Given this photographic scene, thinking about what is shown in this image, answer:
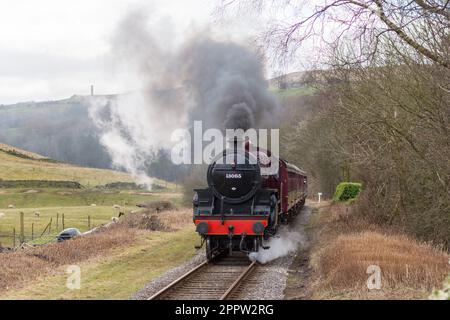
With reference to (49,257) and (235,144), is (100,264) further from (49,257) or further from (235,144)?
(235,144)

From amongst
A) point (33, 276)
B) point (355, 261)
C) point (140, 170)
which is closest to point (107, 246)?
point (33, 276)

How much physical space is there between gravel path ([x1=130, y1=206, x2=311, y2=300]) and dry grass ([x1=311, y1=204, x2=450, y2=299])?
29.8 inches

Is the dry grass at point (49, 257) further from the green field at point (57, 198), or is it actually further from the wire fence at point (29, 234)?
the green field at point (57, 198)

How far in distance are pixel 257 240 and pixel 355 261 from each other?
382 cm

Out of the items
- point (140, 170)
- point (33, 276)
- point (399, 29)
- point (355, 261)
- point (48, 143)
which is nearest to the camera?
point (399, 29)

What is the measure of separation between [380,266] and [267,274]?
9.89ft

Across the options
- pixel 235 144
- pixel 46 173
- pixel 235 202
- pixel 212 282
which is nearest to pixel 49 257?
pixel 235 202

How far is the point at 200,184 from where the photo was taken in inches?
1238

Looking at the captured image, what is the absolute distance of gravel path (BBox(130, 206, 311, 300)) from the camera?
10.0 m

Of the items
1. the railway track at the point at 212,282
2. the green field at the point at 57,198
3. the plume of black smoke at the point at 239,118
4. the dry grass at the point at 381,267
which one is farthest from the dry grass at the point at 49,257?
the green field at the point at 57,198

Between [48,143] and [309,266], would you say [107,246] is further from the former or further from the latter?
[48,143]

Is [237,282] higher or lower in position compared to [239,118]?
lower

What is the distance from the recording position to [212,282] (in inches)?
436

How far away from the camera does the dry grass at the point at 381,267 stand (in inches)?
328
